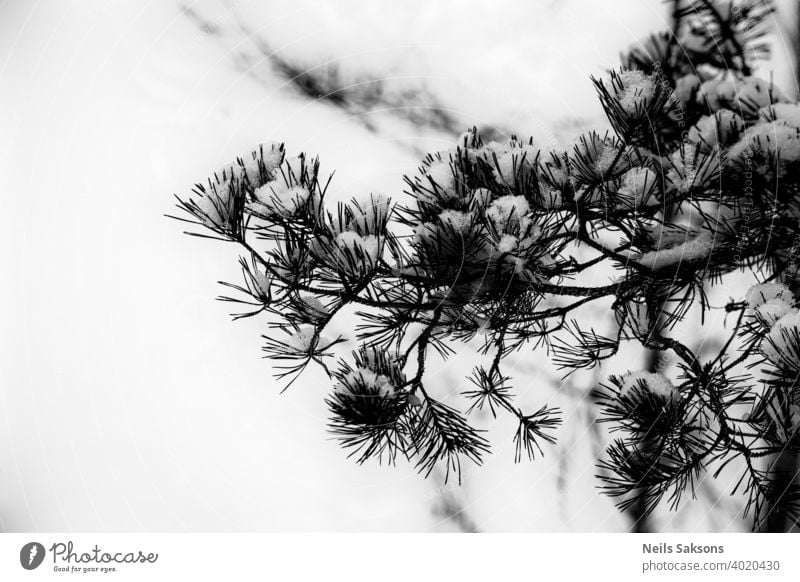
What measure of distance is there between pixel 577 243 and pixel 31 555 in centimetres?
76

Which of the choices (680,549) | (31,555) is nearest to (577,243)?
(680,549)

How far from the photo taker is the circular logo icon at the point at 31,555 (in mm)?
709

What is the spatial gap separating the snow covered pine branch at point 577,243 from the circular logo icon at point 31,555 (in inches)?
16.9

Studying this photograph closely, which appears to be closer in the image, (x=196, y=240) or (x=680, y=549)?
(x=680, y=549)

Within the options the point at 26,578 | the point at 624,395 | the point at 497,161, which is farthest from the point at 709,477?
the point at 26,578

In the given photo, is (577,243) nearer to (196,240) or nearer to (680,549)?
(680,549)

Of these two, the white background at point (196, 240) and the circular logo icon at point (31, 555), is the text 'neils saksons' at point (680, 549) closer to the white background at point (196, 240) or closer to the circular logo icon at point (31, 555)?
the white background at point (196, 240)

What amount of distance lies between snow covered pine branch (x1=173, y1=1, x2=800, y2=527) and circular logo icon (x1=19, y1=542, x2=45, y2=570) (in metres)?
0.43

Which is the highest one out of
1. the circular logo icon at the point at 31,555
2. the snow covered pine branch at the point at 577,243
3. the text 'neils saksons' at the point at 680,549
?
the snow covered pine branch at the point at 577,243

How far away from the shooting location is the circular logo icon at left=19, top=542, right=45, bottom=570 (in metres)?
0.71

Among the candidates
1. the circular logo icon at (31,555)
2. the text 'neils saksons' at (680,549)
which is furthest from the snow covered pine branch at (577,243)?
the circular logo icon at (31,555)

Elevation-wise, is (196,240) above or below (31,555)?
above

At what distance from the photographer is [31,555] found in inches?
28.1

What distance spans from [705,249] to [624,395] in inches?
6.4
